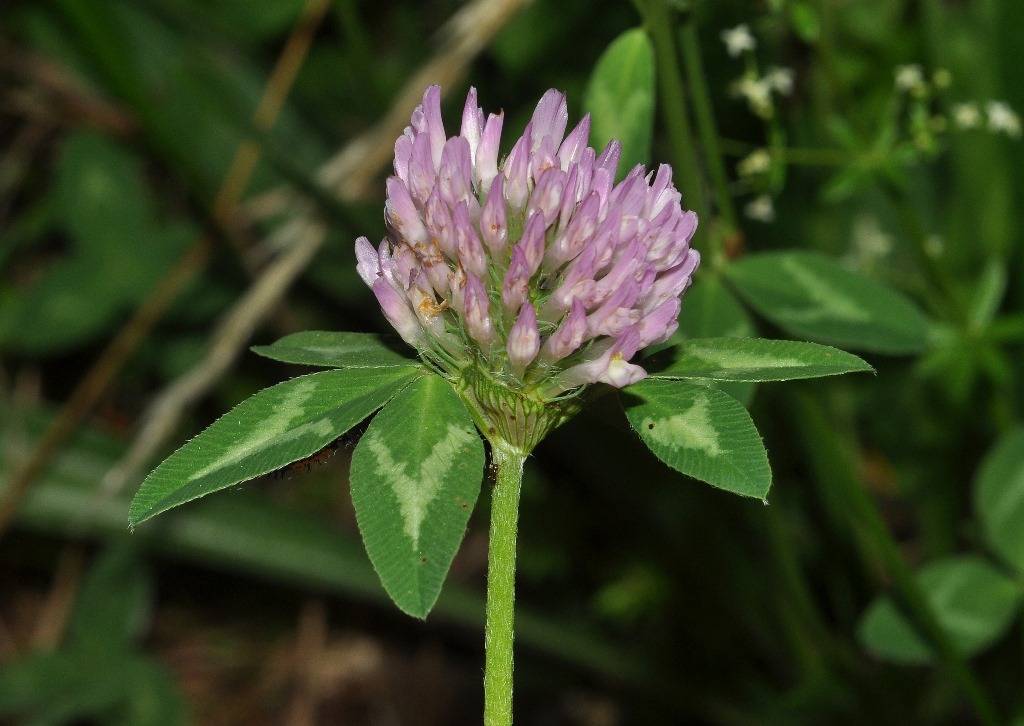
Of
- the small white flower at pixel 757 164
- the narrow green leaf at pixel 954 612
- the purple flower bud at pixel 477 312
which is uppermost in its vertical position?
the small white flower at pixel 757 164

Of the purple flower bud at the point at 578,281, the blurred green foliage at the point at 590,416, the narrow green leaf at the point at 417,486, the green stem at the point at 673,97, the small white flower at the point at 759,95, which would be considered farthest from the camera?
the blurred green foliage at the point at 590,416

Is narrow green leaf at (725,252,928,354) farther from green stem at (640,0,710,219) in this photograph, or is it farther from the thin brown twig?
the thin brown twig

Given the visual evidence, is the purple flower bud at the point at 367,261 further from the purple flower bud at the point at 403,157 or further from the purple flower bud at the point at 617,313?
the purple flower bud at the point at 617,313

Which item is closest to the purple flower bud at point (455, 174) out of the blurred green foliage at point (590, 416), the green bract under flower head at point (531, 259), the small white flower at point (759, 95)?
the green bract under flower head at point (531, 259)

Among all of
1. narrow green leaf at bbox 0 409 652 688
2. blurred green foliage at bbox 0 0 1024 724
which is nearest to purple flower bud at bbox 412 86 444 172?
blurred green foliage at bbox 0 0 1024 724

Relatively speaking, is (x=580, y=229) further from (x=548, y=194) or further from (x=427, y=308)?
(x=427, y=308)

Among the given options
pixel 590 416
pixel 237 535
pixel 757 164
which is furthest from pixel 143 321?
pixel 757 164
